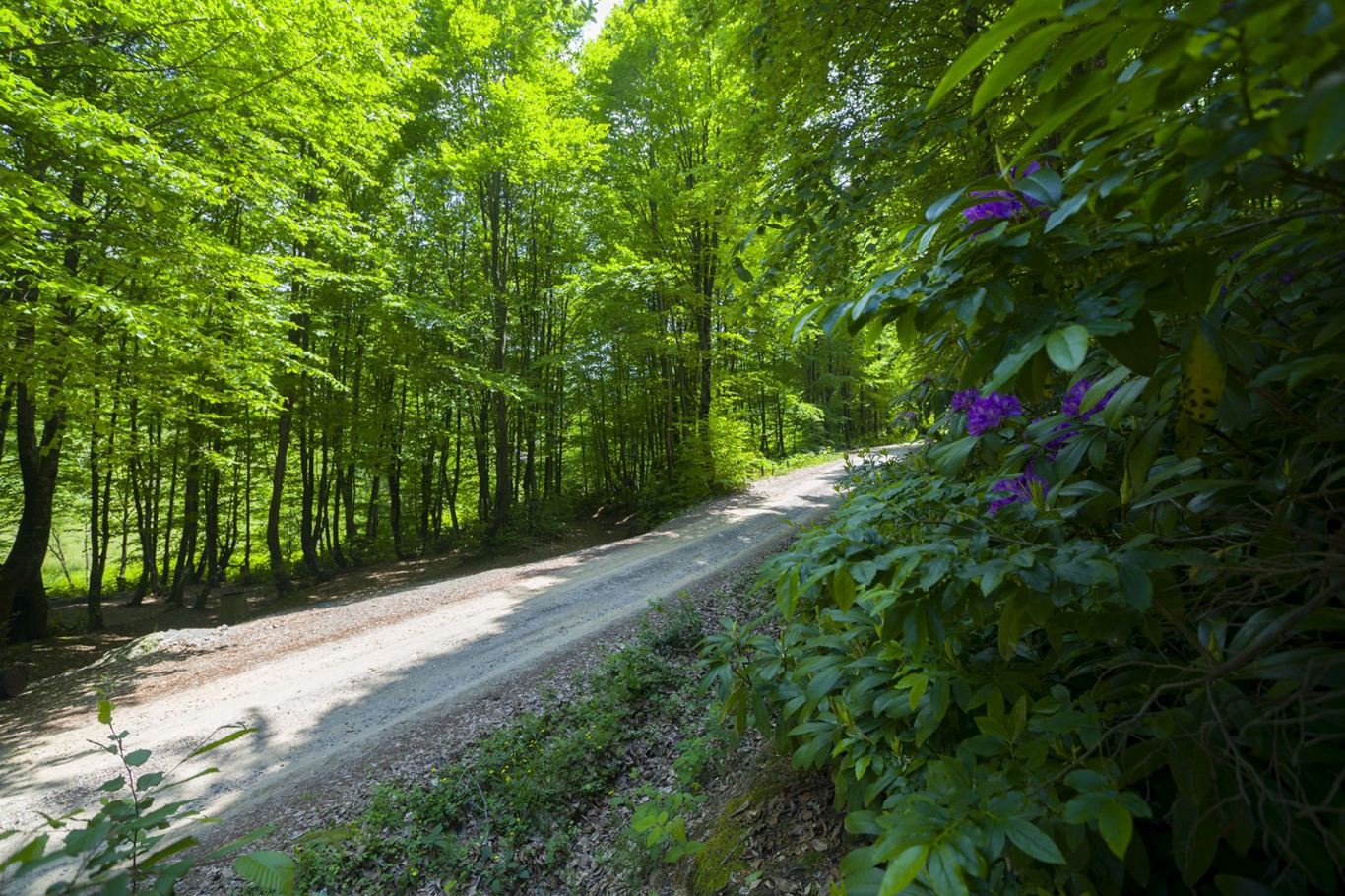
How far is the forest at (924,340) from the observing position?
846mm

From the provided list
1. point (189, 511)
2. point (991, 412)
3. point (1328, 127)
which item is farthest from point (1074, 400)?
point (189, 511)

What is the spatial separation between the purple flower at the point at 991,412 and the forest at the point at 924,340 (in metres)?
0.02

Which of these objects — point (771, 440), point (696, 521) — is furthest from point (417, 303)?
point (771, 440)

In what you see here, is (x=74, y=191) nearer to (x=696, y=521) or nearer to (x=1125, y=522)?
(x=696, y=521)

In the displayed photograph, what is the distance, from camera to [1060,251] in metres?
0.98

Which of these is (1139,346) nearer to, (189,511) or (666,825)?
(666,825)

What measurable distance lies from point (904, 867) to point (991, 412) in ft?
4.05

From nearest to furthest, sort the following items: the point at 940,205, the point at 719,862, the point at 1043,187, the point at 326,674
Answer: the point at 1043,187, the point at 940,205, the point at 719,862, the point at 326,674

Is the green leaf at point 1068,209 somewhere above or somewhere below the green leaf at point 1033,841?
above

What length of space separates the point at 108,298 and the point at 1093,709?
290 inches

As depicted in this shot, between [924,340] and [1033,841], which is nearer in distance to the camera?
[1033,841]

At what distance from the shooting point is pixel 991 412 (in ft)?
5.45

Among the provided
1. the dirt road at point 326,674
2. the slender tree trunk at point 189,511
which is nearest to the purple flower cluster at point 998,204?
the dirt road at point 326,674

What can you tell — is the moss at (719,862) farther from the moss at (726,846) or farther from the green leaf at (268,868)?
the green leaf at (268,868)
